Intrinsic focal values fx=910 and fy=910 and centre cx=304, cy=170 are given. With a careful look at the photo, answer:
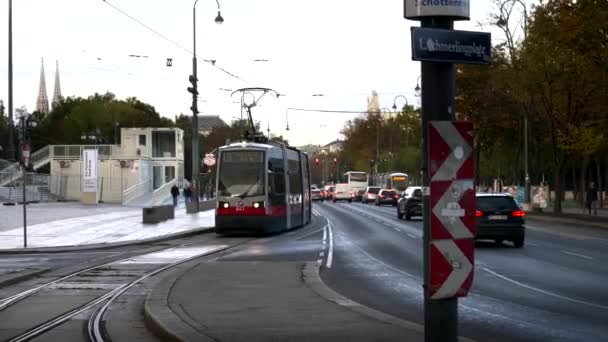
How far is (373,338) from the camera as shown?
9.93 meters

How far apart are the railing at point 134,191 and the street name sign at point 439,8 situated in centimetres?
5728

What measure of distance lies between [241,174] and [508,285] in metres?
17.4

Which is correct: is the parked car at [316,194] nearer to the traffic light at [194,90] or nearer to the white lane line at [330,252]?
the traffic light at [194,90]

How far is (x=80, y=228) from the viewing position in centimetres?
3600

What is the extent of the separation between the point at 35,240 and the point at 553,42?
2682 cm

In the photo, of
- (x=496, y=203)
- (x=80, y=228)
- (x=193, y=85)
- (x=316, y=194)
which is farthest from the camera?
(x=316, y=194)

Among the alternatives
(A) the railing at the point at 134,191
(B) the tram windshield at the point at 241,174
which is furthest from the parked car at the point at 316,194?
(B) the tram windshield at the point at 241,174

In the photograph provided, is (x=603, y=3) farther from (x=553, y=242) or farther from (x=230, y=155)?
(x=230, y=155)

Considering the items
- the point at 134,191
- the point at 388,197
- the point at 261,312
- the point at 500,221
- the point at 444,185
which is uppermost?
the point at 444,185

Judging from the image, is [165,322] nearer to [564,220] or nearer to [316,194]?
[564,220]

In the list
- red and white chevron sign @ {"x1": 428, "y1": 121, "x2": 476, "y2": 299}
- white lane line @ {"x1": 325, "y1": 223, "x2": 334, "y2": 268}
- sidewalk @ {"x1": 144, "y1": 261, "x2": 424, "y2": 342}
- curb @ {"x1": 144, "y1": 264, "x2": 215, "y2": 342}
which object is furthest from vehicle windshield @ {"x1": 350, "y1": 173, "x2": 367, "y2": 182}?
red and white chevron sign @ {"x1": 428, "y1": 121, "x2": 476, "y2": 299}

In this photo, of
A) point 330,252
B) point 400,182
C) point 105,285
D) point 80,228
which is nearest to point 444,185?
point 105,285

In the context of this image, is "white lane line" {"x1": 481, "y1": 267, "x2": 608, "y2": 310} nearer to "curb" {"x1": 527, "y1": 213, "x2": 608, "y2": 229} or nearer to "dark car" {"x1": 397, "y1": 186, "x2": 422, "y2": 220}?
"curb" {"x1": 527, "y1": 213, "x2": 608, "y2": 229}

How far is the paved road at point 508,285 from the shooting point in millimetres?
11688
